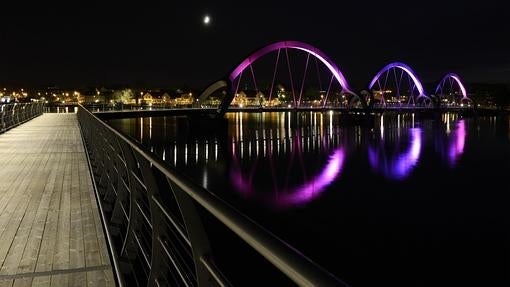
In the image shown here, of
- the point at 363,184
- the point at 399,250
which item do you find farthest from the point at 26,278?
the point at 363,184

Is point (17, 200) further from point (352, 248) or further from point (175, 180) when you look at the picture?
point (352, 248)

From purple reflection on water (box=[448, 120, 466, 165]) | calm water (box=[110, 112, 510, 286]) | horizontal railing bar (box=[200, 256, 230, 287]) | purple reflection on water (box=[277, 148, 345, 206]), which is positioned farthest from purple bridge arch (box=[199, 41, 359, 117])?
horizontal railing bar (box=[200, 256, 230, 287])

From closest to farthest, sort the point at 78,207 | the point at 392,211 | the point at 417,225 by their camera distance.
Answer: the point at 78,207
the point at 417,225
the point at 392,211

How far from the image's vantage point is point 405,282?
41.9 feet

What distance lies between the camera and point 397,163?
3597 cm

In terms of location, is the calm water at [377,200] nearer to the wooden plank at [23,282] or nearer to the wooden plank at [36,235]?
the wooden plank at [36,235]

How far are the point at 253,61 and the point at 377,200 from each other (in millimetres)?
56358

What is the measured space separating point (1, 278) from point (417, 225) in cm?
1679

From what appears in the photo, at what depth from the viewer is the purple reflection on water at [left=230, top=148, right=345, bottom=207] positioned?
75.0 feet

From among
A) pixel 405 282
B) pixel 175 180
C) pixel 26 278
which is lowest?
pixel 405 282

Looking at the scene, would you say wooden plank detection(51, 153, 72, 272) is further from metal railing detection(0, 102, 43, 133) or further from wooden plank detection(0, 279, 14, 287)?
metal railing detection(0, 102, 43, 133)

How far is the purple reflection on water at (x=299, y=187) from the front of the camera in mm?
22875

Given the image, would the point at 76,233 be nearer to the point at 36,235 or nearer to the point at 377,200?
the point at 36,235

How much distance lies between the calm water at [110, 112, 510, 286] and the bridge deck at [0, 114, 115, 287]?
740 cm
